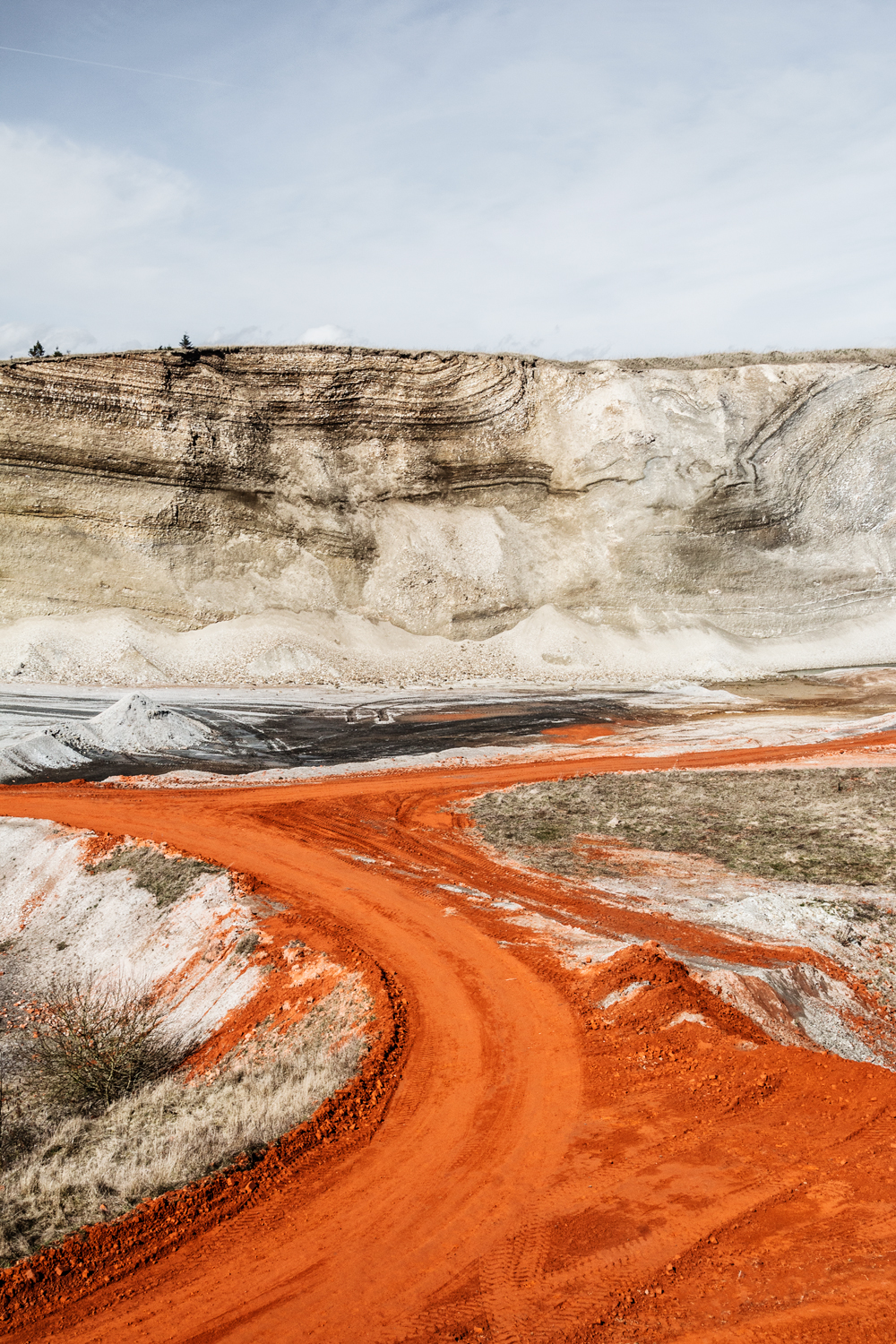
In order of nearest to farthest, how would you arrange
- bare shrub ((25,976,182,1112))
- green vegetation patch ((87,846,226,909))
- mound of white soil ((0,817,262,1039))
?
1. bare shrub ((25,976,182,1112))
2. mound of white soil ((0,817,262,1039))
3. green vegetation patch ((87,846,226,909))

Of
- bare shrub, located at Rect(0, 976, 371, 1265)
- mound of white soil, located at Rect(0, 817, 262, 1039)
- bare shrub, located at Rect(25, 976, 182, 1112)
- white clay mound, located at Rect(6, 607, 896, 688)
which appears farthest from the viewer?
white clay mound, located at Rect(6, 607, 896, 688)

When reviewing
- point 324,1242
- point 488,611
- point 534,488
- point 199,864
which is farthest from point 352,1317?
point 534,488

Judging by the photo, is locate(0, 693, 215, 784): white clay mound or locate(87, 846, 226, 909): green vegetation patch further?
locate(0, 693, 215, 784): white clay mound

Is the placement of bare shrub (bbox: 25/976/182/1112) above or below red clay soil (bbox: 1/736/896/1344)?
below

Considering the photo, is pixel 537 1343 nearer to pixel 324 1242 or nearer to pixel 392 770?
pixel 324 1242

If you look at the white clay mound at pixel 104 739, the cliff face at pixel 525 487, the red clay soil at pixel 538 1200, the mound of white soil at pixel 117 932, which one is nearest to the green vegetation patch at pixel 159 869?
the mound of white soil at pixel 117 932

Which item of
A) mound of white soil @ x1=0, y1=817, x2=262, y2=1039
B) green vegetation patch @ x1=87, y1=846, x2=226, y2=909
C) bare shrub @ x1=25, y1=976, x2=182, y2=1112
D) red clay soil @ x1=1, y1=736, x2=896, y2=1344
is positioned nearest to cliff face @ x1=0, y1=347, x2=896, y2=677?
mound of white soil @ x1=0, y1=817, x2=262, y2=1039

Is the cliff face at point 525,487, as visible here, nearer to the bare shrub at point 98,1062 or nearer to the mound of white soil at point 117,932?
the mound of white soil at point 117,932

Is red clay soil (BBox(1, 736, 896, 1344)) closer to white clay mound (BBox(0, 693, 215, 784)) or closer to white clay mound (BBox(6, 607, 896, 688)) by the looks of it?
white clay mound (BBox(0, 693, 215, 784))
